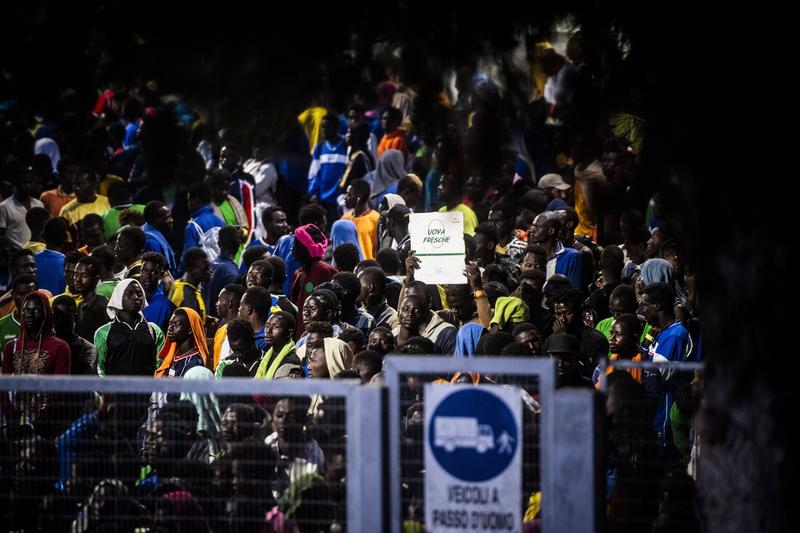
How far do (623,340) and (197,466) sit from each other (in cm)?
465

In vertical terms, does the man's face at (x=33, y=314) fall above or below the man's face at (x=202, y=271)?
below

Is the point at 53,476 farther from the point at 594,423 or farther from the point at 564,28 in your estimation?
the point at 564,28

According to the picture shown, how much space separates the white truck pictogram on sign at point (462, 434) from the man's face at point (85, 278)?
7132 mm

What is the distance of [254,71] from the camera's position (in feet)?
17.2

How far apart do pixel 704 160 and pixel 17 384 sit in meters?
3.36

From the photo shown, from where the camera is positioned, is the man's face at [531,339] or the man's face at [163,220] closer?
the man's face at [531,339]

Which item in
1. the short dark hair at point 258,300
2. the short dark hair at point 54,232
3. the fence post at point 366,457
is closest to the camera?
the fence post at point 366,457

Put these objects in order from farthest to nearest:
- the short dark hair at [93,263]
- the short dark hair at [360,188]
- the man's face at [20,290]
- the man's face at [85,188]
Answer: the man's face at [85,188] < the short dark hair at [360,188] < the man's face at [20,290] < the short dark hair at [93,263]

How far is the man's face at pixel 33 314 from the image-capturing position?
10.4 m

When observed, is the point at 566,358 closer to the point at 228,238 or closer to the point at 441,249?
the point at 441,249

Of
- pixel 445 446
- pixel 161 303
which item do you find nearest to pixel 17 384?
pixel 445 446

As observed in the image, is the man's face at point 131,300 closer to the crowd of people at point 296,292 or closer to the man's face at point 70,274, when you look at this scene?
the crowd of people at point 296,292

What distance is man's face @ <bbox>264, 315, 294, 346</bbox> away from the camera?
1015 centimetres

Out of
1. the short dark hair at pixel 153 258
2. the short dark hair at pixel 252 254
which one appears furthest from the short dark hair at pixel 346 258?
the short dark hair at pixel 153 258
